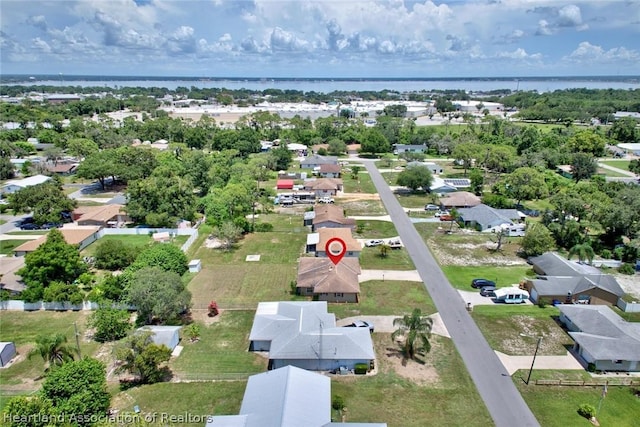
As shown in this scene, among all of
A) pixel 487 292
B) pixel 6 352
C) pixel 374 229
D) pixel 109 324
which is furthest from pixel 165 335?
pixel 374 229

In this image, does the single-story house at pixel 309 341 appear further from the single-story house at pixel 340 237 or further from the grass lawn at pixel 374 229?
the grass lawn at pixel 374 229

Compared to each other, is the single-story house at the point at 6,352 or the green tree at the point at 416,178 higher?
the green tree at the point at 416,178

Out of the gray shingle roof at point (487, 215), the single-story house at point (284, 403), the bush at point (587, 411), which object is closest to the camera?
the single-story house at point (284, 403)

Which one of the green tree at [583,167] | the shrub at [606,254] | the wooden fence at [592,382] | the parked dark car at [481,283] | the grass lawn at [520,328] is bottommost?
the grass lawn at [520,328]

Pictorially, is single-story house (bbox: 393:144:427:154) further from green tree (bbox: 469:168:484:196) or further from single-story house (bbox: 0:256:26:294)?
single-story house (bbox: 0:256:26:294)

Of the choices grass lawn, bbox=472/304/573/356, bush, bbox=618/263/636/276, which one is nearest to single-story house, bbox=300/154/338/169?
bush, bbox=618/263/636/276

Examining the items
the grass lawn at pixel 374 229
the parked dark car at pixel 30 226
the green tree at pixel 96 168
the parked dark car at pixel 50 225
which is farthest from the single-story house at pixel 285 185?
the parked dark car at pixel 30 226
